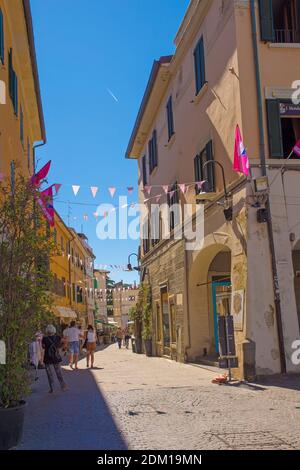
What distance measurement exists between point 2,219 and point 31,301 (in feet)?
3.79

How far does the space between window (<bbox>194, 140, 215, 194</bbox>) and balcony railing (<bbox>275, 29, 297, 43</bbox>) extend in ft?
10.4

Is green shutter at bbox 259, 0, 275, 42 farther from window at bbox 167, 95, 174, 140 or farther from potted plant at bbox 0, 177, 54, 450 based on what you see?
potted plant at bbox 0, 177, 54, 450

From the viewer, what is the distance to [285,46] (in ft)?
44.1

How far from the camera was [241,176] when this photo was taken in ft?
42.9

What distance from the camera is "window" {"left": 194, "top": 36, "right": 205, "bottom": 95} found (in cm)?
1617

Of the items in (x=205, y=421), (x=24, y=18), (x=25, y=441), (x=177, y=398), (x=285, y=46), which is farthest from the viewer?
(x=24, y=18)

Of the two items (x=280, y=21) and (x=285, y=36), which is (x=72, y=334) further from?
(x=280, y=21)

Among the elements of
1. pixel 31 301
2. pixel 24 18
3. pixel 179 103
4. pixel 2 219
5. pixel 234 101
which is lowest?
pixel 31 301

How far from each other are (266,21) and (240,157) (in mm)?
3518

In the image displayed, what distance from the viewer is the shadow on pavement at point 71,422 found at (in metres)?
6.86

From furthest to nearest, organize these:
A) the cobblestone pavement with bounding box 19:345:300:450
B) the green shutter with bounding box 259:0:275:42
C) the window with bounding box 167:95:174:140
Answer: the window with bounding box 167:95:174:140, the green shutter with bounding box 259:0:275:42, the cobblestone pavement with bounding box 19:345:300:450

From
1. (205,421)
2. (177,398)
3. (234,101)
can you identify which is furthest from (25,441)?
(234,101)

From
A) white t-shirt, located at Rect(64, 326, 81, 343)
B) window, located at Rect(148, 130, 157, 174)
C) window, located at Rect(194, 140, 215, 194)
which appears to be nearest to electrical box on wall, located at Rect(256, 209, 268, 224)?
window, located at Rect(194, 140, 215, 194)
